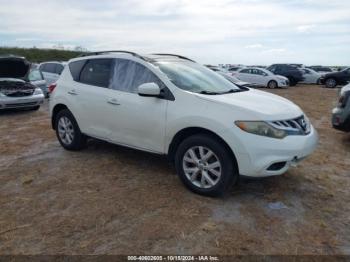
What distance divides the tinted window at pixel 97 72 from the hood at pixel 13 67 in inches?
225

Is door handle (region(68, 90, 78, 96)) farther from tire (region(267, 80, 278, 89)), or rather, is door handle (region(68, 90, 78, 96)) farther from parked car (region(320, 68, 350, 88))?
parked car (region(320, 68, 350, 88))

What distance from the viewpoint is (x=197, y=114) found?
420 centimetres

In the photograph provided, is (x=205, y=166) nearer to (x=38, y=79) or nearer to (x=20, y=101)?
(x=20, y=101)

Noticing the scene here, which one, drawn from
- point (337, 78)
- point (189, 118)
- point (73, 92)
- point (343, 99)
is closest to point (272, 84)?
point (337, 78)

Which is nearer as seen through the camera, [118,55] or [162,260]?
[162,260]

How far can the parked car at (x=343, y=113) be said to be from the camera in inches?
261

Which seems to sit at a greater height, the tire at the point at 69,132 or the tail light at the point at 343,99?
the tail light at the point at 343,99

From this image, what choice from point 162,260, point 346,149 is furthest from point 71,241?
point 346,149

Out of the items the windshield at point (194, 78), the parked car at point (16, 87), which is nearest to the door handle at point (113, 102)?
the windshield at point (194, 78)

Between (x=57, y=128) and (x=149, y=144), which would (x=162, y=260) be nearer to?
(x=149, y=144)

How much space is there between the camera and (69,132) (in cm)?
612

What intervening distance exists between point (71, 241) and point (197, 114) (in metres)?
1.93

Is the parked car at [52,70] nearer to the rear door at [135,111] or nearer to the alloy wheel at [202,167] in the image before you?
the rear door at [135,111]

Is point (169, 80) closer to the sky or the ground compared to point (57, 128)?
closer to the sky
